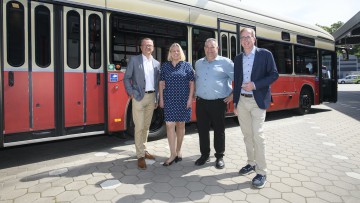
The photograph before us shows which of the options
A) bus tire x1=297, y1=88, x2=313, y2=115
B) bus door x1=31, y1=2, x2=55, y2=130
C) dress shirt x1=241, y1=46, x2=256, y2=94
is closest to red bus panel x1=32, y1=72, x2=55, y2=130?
bus door x1=31, y1=2, x2=55, y2=130

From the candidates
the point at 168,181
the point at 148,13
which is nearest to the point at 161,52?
the point at 148,13

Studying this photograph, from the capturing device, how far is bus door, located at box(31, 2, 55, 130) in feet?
13.8

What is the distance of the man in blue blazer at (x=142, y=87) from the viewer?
4086 millimetres

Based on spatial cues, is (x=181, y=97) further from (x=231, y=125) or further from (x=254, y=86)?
(x=231, y=125)

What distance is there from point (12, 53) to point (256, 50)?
3.48 m

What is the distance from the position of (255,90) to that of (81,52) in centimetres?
294

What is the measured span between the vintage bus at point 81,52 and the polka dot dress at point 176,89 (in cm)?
132

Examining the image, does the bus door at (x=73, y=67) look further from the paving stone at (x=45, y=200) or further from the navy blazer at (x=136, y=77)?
the paving stone at (x=45, y=200)

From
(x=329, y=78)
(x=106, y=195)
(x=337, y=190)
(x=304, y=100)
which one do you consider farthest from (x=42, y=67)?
(x=329, y=78)

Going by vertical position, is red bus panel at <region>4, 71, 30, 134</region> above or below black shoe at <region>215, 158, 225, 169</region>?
above

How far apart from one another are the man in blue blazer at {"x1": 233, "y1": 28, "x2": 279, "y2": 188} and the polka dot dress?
0.76 meters

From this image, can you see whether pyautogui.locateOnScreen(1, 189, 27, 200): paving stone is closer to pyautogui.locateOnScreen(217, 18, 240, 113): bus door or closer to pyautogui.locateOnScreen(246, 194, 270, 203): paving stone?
pyautogui.locateOnScreen(246, 194, 270, 203): paving stone

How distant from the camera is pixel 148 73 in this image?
4195mm

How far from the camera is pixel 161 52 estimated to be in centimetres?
557
